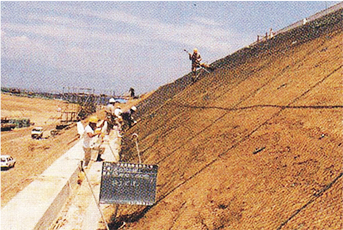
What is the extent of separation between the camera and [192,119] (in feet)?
32.5

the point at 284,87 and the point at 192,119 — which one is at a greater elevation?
the point at 284,87

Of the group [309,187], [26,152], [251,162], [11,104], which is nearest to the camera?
[309,187]

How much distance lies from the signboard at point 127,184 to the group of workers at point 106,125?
2689 mm

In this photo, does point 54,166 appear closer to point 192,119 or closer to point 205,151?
point 192,119

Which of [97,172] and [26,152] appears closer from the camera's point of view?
[97,172]

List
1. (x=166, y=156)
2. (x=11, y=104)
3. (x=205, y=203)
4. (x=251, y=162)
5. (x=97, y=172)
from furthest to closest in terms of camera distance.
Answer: (x=11, y=104) → (x=97, y=172) → (x=166, y=156) → (x=251, y=162) → (x=205, y=203)

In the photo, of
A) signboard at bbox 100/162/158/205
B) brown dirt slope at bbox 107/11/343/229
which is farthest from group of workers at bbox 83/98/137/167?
signboard at bbox 100/162/158/205

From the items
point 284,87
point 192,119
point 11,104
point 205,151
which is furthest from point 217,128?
point 11,104

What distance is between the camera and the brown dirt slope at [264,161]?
12.5 ft

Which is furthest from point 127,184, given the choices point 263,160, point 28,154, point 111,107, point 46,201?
point 28,154

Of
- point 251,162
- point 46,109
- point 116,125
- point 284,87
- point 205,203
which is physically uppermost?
point 284,87

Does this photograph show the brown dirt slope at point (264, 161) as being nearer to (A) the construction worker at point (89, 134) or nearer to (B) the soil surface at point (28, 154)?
(A) the construction worker at point (89, 134)

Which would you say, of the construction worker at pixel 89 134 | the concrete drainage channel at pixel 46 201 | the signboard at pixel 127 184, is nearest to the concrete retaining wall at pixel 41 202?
the concrete drainage channel at pixel 46 201

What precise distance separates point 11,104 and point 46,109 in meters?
7.20
